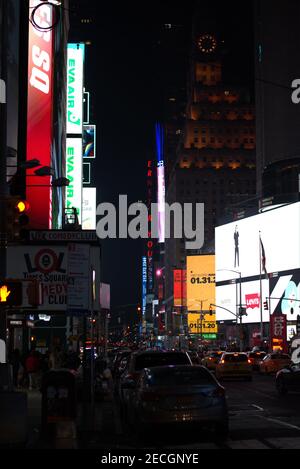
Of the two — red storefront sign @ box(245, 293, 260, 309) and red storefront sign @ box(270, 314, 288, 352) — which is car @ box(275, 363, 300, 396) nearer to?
red storefront sign @ box(270, 314, 288, 352)

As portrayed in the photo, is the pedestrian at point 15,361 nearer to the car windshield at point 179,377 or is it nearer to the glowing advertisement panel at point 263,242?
the car windshield at point 179,377

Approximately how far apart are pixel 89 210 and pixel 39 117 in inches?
1387

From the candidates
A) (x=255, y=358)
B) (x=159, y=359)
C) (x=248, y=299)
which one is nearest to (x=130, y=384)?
(x=159, y=359)

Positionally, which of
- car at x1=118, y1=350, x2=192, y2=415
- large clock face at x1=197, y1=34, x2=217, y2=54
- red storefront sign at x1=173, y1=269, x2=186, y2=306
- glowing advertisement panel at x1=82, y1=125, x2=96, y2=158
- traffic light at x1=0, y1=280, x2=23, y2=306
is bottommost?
car at x1=118, y1=350, x2=192, y2=415

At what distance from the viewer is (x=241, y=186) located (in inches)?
7032

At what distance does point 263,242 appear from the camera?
101188mm

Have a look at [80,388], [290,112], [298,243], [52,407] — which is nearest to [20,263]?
[80,388]

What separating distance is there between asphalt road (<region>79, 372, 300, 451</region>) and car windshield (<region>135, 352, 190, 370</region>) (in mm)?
1423

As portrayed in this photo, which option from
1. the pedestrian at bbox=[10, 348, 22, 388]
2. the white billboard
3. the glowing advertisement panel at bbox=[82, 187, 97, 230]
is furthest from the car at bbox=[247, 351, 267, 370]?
the white billboard

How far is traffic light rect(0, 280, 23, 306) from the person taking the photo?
13844 mm

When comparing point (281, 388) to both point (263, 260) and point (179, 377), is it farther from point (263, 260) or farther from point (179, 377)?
point (263, 260)

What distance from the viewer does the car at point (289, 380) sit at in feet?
82.3

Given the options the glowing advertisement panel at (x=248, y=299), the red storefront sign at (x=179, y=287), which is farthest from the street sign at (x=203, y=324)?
the glowing advertisement panel at (x=248, y=299)

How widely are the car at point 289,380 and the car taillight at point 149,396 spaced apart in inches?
480
